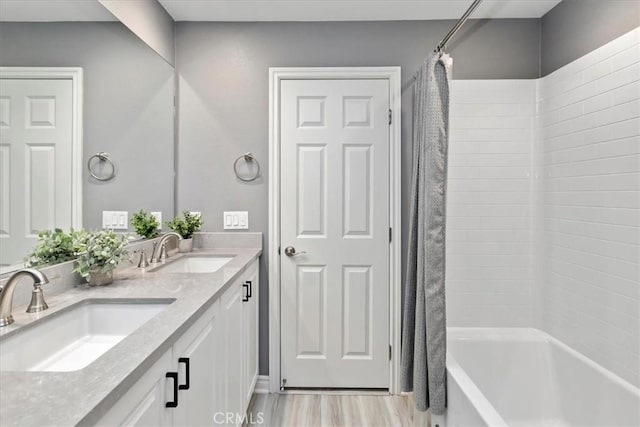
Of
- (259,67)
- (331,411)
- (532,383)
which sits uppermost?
(259,67)

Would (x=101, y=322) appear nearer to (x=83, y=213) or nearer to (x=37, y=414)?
(x=83, y=213)

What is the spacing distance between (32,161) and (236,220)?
4.48ft

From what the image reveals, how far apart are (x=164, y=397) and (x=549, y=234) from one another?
2.31m

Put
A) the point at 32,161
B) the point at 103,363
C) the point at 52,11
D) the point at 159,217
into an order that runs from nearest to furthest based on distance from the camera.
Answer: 1. the point at 103,363
2. the point at 32,161
3. the point at 52,11
4. the point at 159,217

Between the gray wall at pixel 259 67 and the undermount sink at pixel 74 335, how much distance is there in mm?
1290

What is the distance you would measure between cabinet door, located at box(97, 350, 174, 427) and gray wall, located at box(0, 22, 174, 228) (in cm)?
96

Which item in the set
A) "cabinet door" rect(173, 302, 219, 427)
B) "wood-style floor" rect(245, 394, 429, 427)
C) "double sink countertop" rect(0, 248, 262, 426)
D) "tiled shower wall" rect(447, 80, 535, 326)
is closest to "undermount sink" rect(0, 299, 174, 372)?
"double sink countertop" rect(0, 248, 262, 426)

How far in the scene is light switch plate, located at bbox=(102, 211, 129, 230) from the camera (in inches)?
73.2

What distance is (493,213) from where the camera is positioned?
2.46 m

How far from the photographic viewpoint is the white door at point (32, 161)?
3.99ft

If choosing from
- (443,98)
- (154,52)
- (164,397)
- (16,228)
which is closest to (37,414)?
(164,397)

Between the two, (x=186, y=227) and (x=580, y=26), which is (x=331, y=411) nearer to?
(x=186, y=227)

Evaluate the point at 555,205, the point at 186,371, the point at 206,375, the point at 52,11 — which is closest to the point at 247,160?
the point at 52,11

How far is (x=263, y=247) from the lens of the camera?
2.58 meters
